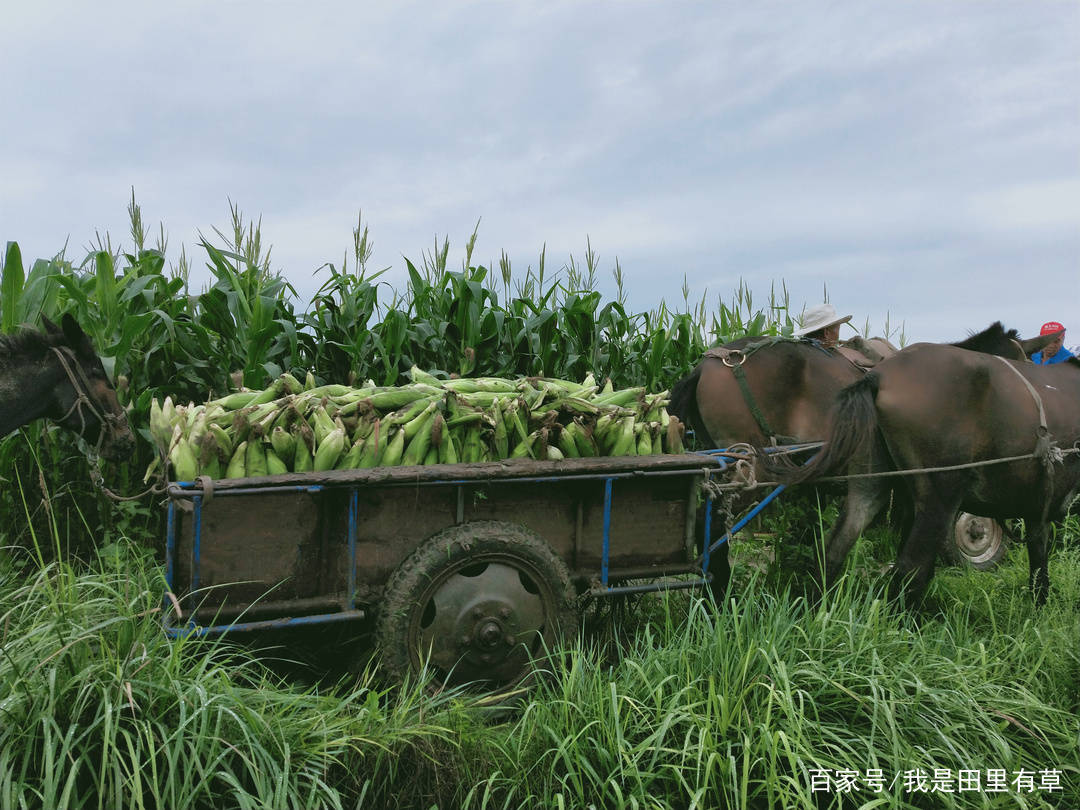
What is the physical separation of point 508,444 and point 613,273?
4542 millimetres

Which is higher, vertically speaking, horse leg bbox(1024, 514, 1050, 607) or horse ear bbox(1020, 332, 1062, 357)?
horse ear bbox(1020, 332, 1062, 357)

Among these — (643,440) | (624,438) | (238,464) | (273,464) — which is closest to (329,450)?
(273,464)

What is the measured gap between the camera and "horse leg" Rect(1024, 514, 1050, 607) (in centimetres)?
498

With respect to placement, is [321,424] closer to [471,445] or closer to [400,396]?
[400,396]

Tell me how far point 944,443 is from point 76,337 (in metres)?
5.05

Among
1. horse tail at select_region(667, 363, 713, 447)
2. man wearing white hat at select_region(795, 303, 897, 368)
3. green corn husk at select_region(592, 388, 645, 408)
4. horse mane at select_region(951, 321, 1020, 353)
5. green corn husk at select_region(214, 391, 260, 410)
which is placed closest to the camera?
green corn husk at select_region(214, 391, 260, 410)

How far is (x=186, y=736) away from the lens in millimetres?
2568

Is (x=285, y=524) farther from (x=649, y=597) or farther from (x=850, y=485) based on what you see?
(x=850, y=485)

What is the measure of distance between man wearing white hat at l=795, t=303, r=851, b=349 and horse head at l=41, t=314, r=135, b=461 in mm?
5290

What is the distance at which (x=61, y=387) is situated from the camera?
171 inches

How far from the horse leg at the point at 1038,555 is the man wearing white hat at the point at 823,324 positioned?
2.30m

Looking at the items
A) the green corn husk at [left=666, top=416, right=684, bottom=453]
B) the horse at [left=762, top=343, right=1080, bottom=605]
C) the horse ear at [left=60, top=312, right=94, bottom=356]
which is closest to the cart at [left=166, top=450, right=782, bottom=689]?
the green corn husk at [left=666, top=416, right=684, bottom=453]

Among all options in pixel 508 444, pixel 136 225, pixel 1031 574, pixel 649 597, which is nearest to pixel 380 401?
pixel 508 444

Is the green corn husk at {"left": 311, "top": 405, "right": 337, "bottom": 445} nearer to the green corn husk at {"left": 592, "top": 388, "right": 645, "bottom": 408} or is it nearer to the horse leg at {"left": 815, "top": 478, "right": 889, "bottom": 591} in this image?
the green corn husk at {"left": 592, "top": 388, "right": 645, "bottom": 408}
